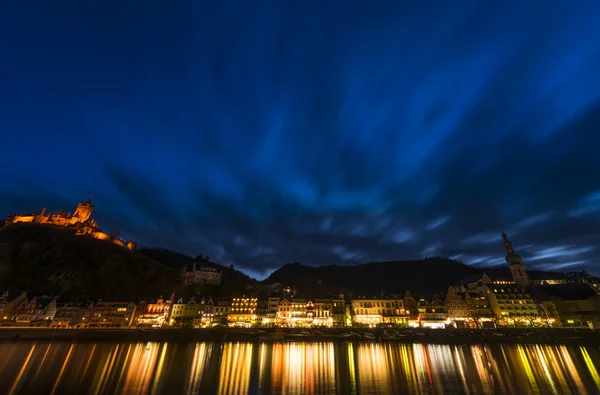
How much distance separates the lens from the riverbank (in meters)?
70.9

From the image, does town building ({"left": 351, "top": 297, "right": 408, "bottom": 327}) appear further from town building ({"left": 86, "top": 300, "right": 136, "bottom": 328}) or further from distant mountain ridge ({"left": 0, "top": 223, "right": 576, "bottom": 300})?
town building ({"left": 86, "top": 300, "right": 136, "bottom": 328})

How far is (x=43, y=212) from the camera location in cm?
13962

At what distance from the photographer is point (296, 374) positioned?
34.2 metres

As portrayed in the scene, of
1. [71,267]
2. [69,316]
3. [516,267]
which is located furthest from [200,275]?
[516,267]

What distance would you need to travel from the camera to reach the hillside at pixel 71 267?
107 m

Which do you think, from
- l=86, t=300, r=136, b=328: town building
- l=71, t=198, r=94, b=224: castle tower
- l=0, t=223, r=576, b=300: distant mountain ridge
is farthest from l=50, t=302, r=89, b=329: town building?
l=71, t=198, r=94, b=224: castle tower

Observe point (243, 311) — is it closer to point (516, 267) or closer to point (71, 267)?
point (71, 267)

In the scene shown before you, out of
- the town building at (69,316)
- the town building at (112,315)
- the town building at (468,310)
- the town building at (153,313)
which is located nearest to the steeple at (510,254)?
the town building at (468,310)

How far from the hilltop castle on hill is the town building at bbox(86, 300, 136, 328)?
56.2 m

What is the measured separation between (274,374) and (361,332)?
2091 inches

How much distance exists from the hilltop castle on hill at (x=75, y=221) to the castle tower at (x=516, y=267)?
19343cm

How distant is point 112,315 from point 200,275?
1846 inches

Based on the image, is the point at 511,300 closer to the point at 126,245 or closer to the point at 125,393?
the point at 125,393

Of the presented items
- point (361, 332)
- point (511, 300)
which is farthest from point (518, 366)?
point (511, 300)
